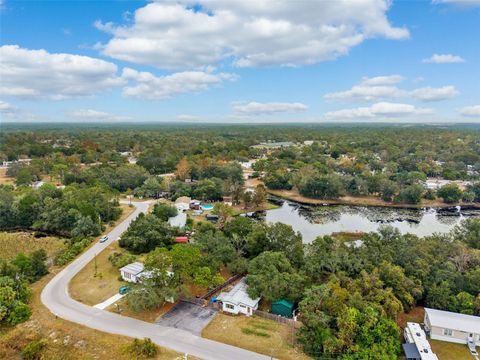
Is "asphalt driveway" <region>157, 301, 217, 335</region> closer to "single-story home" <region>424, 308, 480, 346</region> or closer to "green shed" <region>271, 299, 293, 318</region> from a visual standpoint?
"green shed" <region>271, 299, 293, 318</region>

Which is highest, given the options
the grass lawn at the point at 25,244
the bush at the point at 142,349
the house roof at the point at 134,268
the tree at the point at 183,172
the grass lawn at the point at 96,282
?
the tree at the point at 183,172

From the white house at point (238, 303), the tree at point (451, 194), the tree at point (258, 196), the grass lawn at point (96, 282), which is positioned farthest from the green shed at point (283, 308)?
the tree at point (451, 194)

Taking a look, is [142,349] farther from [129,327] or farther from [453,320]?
[453,320]

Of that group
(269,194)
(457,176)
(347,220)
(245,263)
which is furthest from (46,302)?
(457,176)

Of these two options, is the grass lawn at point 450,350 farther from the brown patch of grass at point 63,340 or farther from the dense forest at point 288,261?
the brown patch of grass at point 63,340

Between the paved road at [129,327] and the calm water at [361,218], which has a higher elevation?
the paved road at [129,327]

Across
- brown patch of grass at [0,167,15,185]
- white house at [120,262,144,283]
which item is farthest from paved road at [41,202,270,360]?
brown patch of grass at [0,167,15,185]
